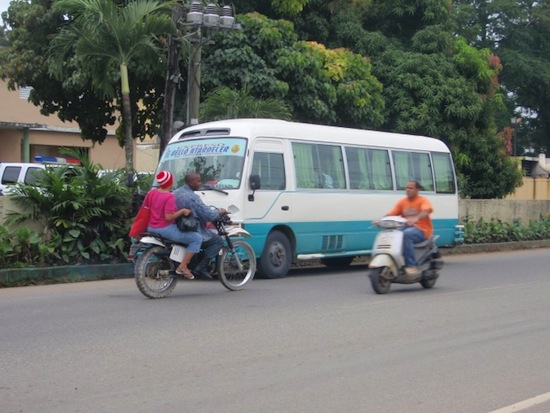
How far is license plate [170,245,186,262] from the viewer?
11.5 meters

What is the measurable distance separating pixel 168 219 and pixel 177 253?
47 cm

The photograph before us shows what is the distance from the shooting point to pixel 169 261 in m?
11.6

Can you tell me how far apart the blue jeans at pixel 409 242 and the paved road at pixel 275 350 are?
49cm

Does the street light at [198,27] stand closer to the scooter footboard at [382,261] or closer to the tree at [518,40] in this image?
the scooter footboard at [382,261]

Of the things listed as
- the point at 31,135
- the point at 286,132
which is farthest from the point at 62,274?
the point at 31,135

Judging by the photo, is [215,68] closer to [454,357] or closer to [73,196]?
[73,196]

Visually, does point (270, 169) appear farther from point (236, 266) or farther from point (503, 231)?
point (503, 231)

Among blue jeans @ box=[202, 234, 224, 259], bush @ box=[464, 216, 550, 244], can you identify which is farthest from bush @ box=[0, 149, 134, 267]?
bush @ box=[464, 216, 550, 244]

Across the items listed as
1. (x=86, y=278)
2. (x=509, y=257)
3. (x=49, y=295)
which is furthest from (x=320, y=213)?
(x=509, y=257)

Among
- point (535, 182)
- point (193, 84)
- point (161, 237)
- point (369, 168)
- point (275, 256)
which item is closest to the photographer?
point (161, 237)

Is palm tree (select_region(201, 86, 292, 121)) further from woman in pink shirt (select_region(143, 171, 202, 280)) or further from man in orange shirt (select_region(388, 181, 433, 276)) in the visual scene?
woman in pink shirt (select_region(143, 171, 202, 280))

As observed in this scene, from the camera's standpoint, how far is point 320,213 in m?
15.7

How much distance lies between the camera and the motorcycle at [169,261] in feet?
37.3

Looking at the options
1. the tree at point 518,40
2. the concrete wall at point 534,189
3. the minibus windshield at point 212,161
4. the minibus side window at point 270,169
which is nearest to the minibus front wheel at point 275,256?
the minibus side window at point 270,169
